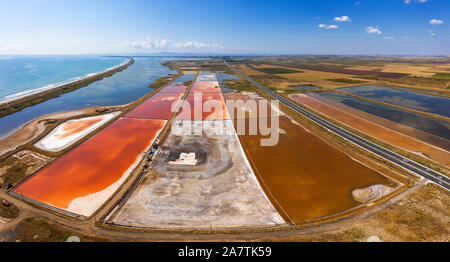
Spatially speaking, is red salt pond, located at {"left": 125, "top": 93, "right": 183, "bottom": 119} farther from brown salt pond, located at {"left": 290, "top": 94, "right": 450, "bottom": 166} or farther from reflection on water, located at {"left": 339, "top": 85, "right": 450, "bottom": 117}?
reflection on water, located at {"left": 339, "top": 85, "right": 450, "bottom": 117}

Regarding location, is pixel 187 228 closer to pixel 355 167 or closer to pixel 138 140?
pixel 138 140

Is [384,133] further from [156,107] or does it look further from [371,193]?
[156,107]

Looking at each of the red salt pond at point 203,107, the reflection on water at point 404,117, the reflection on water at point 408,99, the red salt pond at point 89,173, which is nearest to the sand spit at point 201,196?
the red salt pond at point 89,173

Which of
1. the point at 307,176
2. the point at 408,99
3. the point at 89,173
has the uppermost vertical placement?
the point at 408,99

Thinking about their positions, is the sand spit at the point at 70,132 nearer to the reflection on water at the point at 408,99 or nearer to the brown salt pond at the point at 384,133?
the brown salt pond at the point at 384,133

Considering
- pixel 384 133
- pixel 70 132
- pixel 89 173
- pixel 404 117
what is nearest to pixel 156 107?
A: pixel 70 132
